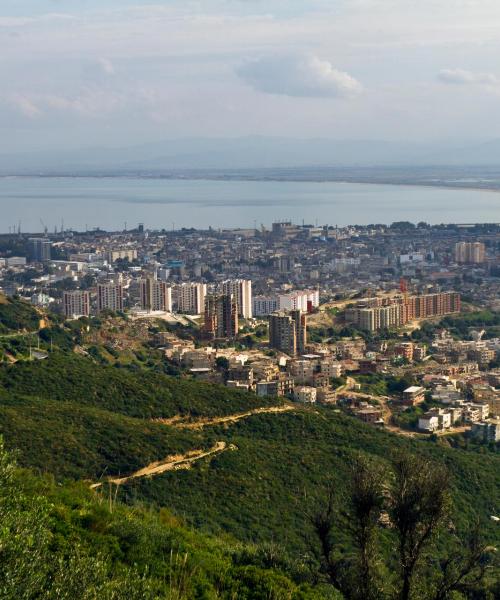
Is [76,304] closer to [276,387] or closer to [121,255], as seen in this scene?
[276,387]

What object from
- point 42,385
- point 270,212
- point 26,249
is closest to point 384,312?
point 42,385

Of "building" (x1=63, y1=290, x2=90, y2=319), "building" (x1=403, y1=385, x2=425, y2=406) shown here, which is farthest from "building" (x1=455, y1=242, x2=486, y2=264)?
"building" (x1=403, y1=385, x2=425, y2=406)

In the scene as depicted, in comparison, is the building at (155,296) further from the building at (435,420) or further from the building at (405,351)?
the building at (435,420)

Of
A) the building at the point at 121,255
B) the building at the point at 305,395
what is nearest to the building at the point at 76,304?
the building at the point at 305,395

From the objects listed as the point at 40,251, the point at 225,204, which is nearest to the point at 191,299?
the point at 40,251

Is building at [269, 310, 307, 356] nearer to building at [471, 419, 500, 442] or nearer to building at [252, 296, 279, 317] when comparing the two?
building at [471, 419, 500, 442]
